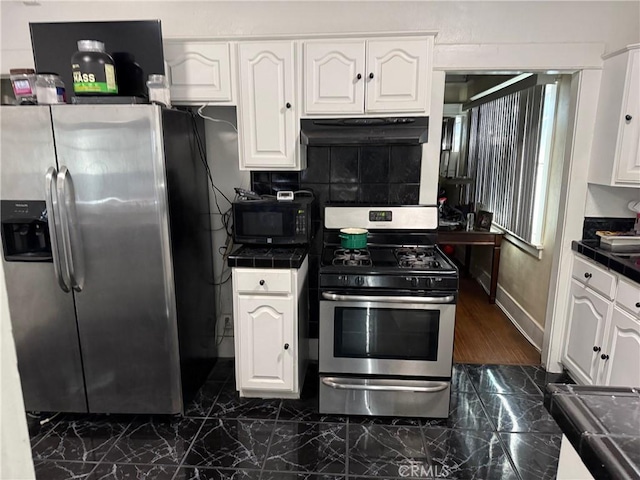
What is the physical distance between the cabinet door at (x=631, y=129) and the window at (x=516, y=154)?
2.87ft

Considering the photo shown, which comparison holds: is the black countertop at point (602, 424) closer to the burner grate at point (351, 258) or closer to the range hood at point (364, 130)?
the burner grate at point (351, 258)

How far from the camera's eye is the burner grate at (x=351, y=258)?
2425mm

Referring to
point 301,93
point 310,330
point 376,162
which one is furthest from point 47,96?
point 310,330

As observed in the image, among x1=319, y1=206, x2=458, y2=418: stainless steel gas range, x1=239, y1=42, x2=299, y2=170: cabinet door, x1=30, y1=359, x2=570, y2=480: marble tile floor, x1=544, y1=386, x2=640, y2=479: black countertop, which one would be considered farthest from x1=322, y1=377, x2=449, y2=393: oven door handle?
x1=544, y1=386, x2=640, y2=479: black countertop

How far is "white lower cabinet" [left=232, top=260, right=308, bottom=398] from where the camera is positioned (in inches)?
96.1

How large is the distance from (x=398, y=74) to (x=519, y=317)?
2.43 meters

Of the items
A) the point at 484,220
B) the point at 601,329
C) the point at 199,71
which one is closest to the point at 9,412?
the point at 199,71

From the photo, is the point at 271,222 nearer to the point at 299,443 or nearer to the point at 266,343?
the point at 266,343

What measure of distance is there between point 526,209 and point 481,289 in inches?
51.4

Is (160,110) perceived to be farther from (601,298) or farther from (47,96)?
(601,298)

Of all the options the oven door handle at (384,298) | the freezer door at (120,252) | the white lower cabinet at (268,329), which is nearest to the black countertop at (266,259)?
the white lower cabinet at (268,329)

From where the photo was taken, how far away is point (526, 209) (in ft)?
12.0

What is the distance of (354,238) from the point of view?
2656 millimetres

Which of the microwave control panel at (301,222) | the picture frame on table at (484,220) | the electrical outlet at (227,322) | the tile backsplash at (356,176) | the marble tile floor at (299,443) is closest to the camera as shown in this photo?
the marble tile floor at (299,443)
